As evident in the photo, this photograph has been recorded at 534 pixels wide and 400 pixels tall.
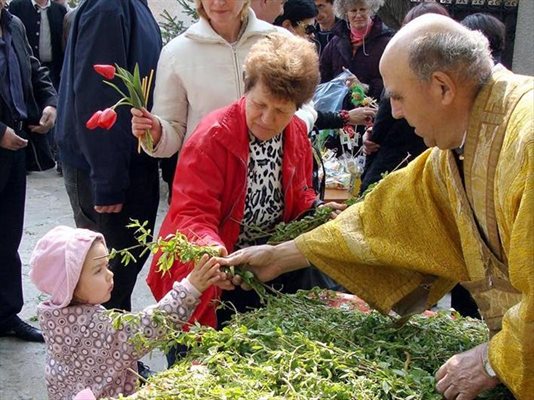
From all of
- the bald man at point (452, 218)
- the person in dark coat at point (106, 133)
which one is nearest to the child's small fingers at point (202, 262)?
the bald man at point (452, 218)

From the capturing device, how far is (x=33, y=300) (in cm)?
527

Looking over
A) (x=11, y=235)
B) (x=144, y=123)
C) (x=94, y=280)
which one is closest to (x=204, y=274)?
(x=94, y=280)

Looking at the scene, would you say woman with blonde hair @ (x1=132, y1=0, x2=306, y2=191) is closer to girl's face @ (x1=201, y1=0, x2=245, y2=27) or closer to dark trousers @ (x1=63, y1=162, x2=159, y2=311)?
girl's face @ (x1=201, y1=0, x2=245, y2=27)

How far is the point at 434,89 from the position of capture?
2.20 meters

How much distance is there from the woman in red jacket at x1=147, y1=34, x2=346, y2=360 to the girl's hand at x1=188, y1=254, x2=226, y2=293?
0.10m

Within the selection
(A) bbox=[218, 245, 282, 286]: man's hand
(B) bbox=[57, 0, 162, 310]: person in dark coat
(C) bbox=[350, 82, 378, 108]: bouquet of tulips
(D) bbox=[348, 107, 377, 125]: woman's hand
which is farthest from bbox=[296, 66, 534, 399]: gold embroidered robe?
(C) bbox=[350, 82, 378, 108]: bouquet of tulips

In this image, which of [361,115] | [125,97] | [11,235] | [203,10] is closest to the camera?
[125,97]

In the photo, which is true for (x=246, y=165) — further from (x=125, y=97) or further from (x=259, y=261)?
(x=125, y=97)

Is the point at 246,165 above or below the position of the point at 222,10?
below

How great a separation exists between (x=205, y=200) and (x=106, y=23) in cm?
108

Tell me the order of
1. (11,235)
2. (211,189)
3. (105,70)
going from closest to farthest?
(211,189), (105,70), (11,235)

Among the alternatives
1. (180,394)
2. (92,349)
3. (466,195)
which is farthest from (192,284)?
(466,195)

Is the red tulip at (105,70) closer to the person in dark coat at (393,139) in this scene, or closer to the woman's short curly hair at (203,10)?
the woman's short curly hair at (203,10)

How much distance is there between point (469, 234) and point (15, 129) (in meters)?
2.92
